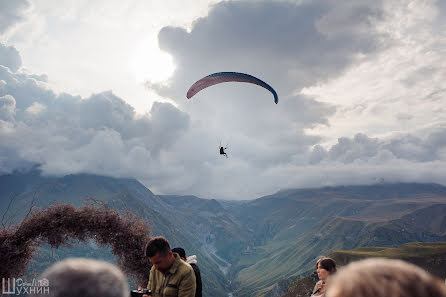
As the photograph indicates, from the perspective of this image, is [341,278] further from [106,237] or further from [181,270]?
[106,237]

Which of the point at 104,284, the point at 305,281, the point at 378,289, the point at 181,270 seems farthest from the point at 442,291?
the point at 305,281

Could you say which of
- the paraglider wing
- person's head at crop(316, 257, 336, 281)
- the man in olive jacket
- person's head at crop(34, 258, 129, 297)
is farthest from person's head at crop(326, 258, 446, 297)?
the paraglider wing

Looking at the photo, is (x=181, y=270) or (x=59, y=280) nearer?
(x=59, y=280)

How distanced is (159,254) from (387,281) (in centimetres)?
526

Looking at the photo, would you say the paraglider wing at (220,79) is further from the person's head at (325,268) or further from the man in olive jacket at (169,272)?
the man in olive jacket at (169,272)

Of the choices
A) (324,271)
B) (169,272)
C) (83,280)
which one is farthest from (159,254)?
(324,271)

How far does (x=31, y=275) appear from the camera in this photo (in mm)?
11047

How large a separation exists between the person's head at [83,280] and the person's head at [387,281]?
A: 1.85 m

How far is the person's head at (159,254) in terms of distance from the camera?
5977mm

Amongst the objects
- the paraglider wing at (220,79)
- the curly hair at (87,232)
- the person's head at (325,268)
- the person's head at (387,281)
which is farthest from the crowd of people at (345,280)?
the paraglider wing at (220,79)

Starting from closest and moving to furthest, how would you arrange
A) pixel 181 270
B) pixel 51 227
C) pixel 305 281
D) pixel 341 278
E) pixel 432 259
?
pixel 341 278
pixel 181 270
pixel 51 227
pixel 305 281
pixel 432 259

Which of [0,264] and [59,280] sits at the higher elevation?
[59,280]

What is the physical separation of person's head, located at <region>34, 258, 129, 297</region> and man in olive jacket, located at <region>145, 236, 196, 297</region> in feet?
12.4

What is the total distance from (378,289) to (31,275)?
13.9 m
